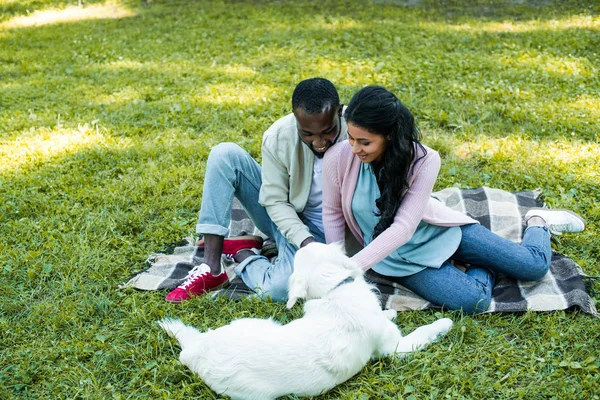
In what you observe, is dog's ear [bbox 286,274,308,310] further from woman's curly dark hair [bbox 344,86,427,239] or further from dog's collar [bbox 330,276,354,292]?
woman's curly dark hair [bbox 344,86,427,239]

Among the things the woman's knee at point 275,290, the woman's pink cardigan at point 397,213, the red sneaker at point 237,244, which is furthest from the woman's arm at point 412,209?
the red sneaker at point 237,244

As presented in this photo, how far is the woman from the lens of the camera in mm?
3447

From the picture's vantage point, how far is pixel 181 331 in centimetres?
355

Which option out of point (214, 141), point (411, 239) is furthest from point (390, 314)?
point (214, 141)

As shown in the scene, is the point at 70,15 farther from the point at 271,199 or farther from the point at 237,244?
the point at 271,199

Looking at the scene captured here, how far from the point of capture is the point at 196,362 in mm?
3182

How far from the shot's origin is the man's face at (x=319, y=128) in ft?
11.6

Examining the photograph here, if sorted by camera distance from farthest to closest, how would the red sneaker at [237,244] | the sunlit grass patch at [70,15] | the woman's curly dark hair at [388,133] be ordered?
the sunlit grass patch at [70,15] < the red sneaker at [237,244] < the woman's curly dark hair at [388,133]

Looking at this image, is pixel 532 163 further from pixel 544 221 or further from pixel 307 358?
pixel 307 358

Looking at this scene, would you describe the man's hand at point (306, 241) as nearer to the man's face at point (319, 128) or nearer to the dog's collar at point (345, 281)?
the man's face at point (319, 128)

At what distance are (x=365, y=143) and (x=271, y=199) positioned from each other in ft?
3.10

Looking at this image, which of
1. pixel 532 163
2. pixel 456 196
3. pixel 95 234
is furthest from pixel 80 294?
pixel 532 163

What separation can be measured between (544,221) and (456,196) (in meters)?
Answer: 0.86

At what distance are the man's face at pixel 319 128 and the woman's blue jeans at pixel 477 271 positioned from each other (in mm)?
1055
